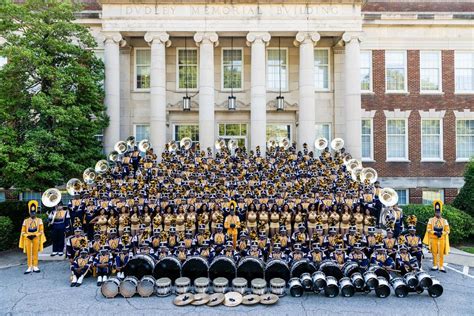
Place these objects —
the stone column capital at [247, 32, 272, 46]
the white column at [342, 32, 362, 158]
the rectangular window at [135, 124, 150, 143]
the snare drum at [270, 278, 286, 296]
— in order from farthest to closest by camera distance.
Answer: the rectangular window at [135, 124, 150, 143] → the white column at [342, 32, 362, 158] → the stone column capital at [247, 32, 272, 46] → the snare drum at [270, 278, 286, 296]

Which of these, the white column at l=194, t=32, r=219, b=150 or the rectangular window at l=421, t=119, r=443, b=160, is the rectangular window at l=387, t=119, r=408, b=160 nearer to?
the rectangular window at l=421, t=119, r=443, b=160

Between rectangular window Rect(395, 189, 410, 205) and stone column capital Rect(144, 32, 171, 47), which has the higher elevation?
stone column capital Rect(144, 32, 171, 47)

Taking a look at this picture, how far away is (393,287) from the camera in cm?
1082

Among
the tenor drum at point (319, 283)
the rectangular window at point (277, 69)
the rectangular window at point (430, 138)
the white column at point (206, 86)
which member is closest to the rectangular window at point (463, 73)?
the rectangular window at point (430, 138)

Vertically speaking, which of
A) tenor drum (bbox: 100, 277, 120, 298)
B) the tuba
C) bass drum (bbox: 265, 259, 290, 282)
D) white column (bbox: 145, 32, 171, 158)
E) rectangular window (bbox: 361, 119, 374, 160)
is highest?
white column (bbox: 145, 32, 171, 158)

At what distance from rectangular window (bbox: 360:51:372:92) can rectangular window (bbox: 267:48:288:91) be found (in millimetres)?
4853

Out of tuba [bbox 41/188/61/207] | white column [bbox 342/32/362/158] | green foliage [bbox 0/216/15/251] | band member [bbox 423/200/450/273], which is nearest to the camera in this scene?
band member [bbox 423/200/450/273]

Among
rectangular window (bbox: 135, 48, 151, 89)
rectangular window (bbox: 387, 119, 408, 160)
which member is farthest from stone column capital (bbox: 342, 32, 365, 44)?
rectangular window (bbox: 135, 48, 151, 89)

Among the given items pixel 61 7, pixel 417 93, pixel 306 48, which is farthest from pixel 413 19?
pixel 61 7

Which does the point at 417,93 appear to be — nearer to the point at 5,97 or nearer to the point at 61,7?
the point at 61,7

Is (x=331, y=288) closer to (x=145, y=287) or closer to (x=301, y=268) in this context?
(x=301, y=268)

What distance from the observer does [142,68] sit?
24.4 metres

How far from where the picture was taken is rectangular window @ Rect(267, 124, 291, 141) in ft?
80.8

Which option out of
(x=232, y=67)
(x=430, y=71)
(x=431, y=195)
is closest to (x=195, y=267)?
(x=232, y=67)
